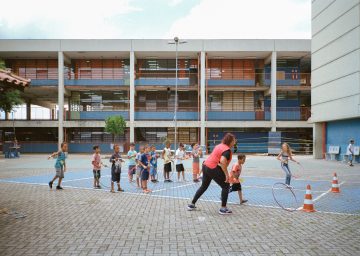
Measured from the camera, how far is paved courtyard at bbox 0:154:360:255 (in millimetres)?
5250

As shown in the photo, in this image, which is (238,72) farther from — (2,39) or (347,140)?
(2,39)

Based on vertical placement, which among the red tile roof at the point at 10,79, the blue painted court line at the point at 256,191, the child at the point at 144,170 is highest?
the red tile roof at the point at 10,79

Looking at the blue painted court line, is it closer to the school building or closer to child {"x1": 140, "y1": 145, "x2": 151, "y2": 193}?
child {"x1": 140, "y1": 145, "x2": 151, "y2": 193}

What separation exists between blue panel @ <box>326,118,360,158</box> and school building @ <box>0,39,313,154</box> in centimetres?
872

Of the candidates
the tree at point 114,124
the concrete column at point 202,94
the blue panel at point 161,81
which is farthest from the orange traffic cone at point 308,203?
the blue panel at point 161,81

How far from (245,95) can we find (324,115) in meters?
13.3

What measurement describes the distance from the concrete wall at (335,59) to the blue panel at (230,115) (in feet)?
30.0

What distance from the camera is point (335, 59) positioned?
79.7 feet

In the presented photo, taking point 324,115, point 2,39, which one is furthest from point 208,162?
Answer: point 2,39

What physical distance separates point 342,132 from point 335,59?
5259 millimetres

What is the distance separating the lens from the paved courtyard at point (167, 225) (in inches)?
207

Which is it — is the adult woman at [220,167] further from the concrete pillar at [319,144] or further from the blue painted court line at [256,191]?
the concrete pillar at [319,144]

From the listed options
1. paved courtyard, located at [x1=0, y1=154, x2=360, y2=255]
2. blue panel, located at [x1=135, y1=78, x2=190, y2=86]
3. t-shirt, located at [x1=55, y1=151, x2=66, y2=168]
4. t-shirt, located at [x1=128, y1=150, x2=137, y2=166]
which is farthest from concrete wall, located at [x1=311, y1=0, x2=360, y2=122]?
t-shirt, located at [x1=55, y1=151, x2=66, y2=168]

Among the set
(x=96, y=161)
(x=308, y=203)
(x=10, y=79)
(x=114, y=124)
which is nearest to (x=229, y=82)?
(x=114, y=124)
